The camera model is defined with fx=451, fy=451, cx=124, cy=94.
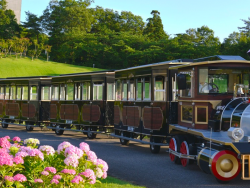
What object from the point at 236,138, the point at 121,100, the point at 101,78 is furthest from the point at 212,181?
the point at 101,78

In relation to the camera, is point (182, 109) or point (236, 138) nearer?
point (236, 138)

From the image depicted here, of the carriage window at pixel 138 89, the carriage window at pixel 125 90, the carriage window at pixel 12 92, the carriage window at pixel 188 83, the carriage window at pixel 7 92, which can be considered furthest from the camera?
the carriage window at pixel 7 92

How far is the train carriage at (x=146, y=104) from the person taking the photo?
1396 cm

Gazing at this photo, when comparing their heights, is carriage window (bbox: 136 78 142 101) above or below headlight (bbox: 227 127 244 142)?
above

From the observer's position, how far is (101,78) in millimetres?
19969

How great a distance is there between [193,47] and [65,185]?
195 feet

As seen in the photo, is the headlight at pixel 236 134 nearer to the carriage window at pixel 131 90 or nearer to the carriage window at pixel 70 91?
the carriage window at pixel 131 90

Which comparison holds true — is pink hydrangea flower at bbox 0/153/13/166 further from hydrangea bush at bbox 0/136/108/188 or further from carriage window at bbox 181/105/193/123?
carriage window at bbox 181/105/193/123

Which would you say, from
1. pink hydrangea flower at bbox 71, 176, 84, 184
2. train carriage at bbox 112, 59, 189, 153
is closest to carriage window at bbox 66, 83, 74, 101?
train carriage at bbox 112, 59, 189, 153

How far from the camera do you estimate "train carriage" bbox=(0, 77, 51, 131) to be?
24.7 m

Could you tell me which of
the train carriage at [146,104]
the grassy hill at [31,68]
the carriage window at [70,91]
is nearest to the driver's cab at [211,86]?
the train carriage at [146,104]

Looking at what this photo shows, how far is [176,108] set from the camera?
534 inches

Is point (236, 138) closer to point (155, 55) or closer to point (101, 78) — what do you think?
point (101, 78)

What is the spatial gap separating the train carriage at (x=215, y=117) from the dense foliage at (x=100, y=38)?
43.5m
